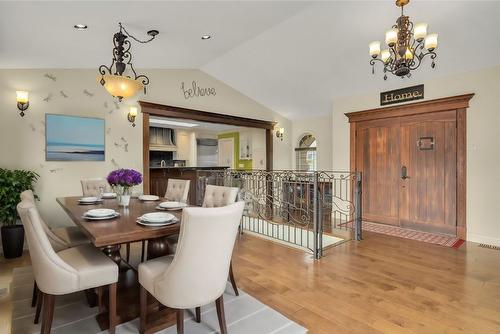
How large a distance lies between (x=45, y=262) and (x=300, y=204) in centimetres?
392

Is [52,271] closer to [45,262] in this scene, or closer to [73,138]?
[45,262]

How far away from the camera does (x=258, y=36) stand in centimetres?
434

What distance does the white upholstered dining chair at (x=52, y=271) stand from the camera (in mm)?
1728

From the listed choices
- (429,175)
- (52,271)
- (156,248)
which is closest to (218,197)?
(156,248)

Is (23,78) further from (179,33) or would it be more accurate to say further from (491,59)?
(491,59)

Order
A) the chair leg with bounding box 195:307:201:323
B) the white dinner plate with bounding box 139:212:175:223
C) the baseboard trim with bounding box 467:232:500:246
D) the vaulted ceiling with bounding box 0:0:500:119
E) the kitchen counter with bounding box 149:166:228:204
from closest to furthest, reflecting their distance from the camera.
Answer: the white dinner plate with bounding box 139:212:175:223 < the chair leg with bounding box 195:307:201:323 < the vaulted ceiling with bounding box 0:0:500:119 < the baseboard trim with bounding box 467:232:500:246 < the kitchen counter with bounding box 149:166:228:204

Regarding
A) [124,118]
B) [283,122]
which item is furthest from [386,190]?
[124,118]

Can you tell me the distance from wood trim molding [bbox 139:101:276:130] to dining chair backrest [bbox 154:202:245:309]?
3908mm

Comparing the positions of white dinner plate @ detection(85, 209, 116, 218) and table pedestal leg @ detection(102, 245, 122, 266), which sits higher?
white dinner plate @ detection(85, 209, 116, 218)

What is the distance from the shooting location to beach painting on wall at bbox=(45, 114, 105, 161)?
13.4 ft

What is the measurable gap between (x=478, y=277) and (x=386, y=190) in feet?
7.98

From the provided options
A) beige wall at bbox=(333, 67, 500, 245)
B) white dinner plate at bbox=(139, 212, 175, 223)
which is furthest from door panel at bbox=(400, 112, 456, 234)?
white dinner plate at bbox=(139, 212, 175, 223)

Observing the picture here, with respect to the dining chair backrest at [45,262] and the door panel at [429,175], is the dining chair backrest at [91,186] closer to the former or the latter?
the dining chair backrest at [45,262]

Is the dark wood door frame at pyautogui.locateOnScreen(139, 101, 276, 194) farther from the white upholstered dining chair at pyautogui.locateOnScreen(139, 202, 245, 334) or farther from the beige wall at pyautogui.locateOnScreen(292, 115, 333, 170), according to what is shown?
the white upholstered dining chair at pyautogui.locateOnScreen(139, 202, 245, 334)
